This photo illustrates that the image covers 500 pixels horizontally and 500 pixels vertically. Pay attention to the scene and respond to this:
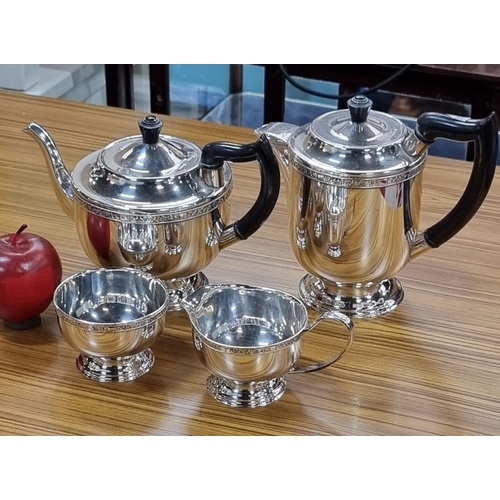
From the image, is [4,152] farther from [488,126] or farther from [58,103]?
[488,126]

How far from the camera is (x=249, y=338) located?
2.83 feet

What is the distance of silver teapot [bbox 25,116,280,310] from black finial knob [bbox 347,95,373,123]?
0.28 ft

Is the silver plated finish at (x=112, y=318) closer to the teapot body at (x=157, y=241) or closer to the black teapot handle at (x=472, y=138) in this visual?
the teapot body at (x=157, y=241)

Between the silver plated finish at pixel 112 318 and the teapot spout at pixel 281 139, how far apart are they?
17 centimetres

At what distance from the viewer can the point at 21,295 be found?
87 centimetres

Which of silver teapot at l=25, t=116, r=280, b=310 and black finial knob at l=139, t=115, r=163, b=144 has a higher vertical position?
black finial knob at l=139, t=115, r=163, b=144

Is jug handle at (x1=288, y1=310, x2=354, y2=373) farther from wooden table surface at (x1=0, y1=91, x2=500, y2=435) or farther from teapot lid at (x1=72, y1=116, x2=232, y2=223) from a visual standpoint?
teapot lid at (x1=72, y1=116, x2=232, y2=223)

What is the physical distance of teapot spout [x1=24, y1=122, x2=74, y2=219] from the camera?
0.96 meters

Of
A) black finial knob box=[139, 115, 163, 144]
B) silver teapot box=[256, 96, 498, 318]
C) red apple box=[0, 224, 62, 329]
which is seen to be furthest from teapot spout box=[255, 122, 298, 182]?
red apple box=[0, 224, 62, 329]

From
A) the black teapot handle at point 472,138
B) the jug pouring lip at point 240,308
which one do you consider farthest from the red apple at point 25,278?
the black teapot handle at point 472,138

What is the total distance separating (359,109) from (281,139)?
9 centimetres

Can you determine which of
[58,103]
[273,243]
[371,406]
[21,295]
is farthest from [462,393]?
[58,103]

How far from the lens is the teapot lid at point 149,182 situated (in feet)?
2.85

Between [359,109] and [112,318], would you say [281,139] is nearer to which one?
[359,109]
